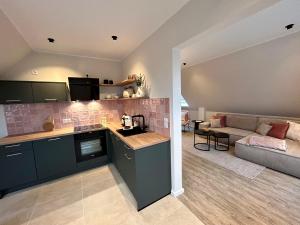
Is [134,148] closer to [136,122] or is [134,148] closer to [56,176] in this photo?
[136,122]

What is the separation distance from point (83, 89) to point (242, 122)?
4.61m

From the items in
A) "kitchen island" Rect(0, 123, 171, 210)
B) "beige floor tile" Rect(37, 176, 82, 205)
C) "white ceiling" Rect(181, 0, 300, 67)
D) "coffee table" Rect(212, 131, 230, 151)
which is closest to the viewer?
"white ceiling" Rect(181, 0, 300, 67)

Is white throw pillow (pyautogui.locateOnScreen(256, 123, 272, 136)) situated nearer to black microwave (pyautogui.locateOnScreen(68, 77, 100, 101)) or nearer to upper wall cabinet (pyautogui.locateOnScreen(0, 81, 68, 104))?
black microwave (pyautogui.locateOnScreen(68, 77, 100, 101))

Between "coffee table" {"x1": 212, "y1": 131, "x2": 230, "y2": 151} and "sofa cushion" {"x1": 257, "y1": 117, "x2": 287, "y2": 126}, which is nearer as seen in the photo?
"sofa cushion" {"x1": 257, "y1": 117, "x2": 287, "y2": 126}

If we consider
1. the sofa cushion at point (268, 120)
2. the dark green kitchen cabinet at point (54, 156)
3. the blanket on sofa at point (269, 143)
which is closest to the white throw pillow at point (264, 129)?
the sofa cushion at point (268, 120)

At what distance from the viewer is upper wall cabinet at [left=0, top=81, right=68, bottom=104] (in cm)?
241

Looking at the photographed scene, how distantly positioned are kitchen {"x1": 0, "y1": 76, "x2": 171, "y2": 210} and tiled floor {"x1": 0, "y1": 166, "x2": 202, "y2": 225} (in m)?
0.16

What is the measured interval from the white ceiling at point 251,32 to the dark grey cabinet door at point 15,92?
3013 millimetres

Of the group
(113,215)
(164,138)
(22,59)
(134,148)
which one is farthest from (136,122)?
(22,59)

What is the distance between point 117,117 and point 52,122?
4.87ft

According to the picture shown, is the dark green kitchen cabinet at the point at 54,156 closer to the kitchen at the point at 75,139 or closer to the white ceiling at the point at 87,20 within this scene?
the kitchen at the point at 75,139

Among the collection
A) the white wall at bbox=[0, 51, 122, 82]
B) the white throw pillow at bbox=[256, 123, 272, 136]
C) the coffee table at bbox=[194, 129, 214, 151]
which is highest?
the white wall at bbox=[0, 51, 122, 82]

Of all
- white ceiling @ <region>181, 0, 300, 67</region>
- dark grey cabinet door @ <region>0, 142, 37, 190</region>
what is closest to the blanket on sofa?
white ceiling @ <region>181, 0, 300, 67</region>

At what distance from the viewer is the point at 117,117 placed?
3.82 meters
